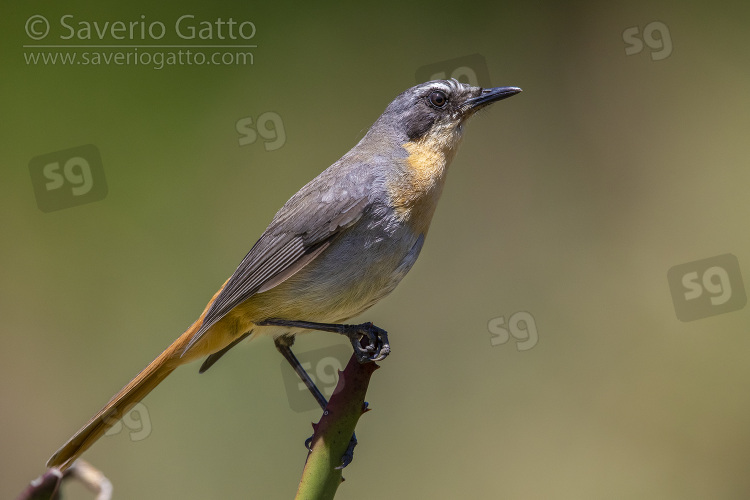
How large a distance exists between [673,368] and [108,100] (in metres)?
4.07

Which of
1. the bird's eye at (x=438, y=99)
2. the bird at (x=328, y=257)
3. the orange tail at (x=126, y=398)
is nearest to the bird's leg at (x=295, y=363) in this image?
the bird at (x=328, y=257)

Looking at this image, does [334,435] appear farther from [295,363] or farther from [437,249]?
[437,249]

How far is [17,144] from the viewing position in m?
4.69

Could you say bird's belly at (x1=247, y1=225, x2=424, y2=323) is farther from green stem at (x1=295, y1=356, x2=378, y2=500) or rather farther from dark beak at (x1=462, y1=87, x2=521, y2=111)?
green stem at (x1=295, y1=356, x2=378, y2=500)

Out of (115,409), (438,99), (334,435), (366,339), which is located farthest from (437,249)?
(334,435)

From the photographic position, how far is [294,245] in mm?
3297

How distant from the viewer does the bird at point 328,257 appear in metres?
3.15

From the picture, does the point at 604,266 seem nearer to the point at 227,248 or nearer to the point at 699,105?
the point at 699,105

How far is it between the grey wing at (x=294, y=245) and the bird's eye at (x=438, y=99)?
0.70 metres

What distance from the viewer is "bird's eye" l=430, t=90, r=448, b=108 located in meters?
3.63

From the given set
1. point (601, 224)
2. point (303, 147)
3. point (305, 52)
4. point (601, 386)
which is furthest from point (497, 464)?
point (305, 52)

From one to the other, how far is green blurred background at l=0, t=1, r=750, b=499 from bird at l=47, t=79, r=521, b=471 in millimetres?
1064

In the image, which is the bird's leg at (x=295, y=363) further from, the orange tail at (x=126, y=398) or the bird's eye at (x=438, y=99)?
the bird's eye at (x=438, y=99)

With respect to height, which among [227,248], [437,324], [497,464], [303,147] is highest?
[303,147]
